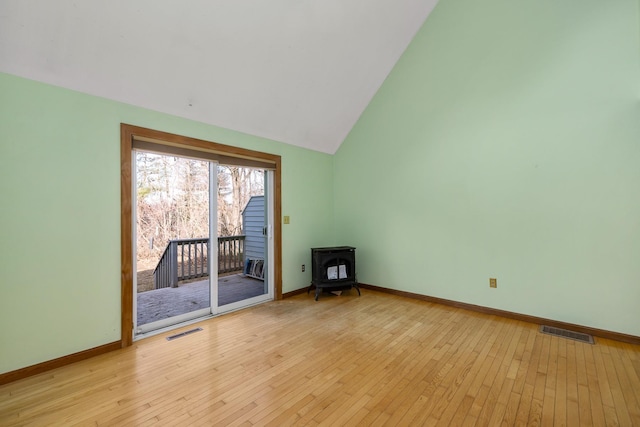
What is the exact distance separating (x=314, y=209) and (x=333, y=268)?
1.05 metres

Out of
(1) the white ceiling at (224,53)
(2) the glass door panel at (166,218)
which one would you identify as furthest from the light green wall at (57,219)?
(2) the glass door panel at (166,218)

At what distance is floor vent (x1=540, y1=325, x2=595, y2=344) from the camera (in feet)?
9.07

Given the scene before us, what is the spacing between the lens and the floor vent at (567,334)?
2.77m

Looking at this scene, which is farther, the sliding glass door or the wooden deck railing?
the wooden deck railing

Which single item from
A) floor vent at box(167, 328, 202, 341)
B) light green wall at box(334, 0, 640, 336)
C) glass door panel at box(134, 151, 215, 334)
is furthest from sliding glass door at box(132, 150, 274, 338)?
light green wall at box(334, 0, 640, 336)

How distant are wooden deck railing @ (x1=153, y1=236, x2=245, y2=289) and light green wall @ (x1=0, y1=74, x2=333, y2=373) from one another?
198cm

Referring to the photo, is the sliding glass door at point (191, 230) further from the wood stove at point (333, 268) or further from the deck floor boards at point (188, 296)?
the wood stove at point (333, 268)

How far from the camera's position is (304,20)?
292cm

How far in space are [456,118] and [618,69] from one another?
1479 millimetres

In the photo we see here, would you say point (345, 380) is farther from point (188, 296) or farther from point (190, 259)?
point (190, 259)

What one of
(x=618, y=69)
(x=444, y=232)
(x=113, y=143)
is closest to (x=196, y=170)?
(x=113, y=143)

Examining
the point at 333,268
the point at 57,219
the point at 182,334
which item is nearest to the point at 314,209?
the point at 333,268

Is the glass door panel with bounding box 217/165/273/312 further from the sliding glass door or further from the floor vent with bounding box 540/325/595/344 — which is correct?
the floor vent with bounding box 540/325/595/344

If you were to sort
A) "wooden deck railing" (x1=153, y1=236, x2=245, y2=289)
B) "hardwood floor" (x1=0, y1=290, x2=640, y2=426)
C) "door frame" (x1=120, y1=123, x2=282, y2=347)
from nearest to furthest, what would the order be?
"hardwood floor" (x1=0, y1=290, x2=640, y2=426)
"door frame" (x1=120, y1=123, x2=282, y2=347)
"wooden deck railing" (x1=153, y1=236, x2=245, y2=289)
